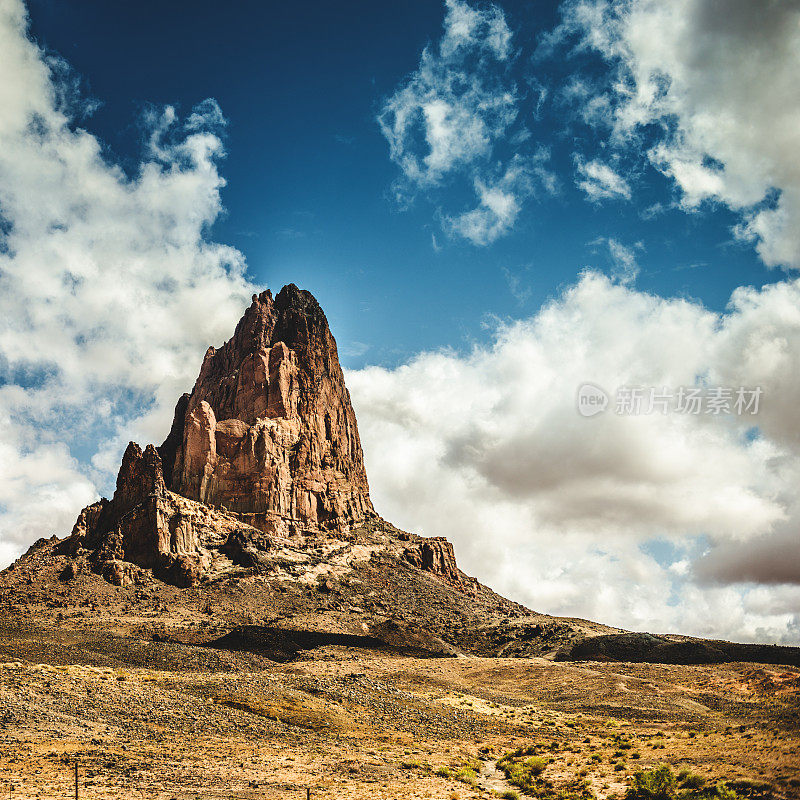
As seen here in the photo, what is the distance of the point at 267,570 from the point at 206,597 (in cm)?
1606

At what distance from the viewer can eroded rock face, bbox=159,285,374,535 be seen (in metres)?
158

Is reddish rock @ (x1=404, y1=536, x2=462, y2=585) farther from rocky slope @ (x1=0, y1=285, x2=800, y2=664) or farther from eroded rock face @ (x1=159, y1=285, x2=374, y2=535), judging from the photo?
eroded rock face @ (x1=159, y1=285, x2=374, y2=535)

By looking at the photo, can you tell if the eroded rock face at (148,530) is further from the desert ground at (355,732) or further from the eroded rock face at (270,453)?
the desert ground at (355,732)

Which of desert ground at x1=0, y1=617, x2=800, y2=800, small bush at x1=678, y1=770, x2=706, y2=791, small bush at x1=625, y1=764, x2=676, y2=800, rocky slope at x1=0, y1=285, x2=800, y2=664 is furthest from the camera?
rocky slope at x1=0, y1=285, x2=800, y2=664

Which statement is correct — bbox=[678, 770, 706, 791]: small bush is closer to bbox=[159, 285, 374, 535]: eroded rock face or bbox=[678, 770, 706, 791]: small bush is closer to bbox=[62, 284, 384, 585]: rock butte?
bbox=[62, 284, 384, 585]: rock butte

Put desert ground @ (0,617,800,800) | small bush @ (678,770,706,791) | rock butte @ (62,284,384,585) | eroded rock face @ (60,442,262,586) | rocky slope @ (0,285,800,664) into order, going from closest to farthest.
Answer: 1. small bush @ (678,770,706,791)
2. desert ground @ (0,617,800,800)
3. rocky slope @ (0,285,800,664)
4. eroded rock face @ (60,442,262,586)
5. rock butte @ (62,284,384,585)

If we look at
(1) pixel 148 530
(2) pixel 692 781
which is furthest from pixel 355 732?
(1) pixel 148 530

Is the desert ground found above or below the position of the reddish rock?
below

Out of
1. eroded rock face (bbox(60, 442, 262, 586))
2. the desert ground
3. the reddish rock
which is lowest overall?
the desert ground

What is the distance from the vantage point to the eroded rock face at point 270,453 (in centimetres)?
15775

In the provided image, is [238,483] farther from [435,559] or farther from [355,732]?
[355,732]

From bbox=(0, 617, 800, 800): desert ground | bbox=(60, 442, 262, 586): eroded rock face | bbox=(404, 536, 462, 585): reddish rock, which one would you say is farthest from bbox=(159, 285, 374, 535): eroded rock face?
bbox=(0, 617, 800, 800): desert ground

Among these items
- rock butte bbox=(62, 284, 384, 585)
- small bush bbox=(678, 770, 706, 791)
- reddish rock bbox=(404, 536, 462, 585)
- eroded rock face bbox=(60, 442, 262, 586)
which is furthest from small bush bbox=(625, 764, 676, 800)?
reddish rock bbox=(404, 536, 462, 585)

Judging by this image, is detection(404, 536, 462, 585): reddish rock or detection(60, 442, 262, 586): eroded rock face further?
detection(404, 536, 462, 585): reddish rock
